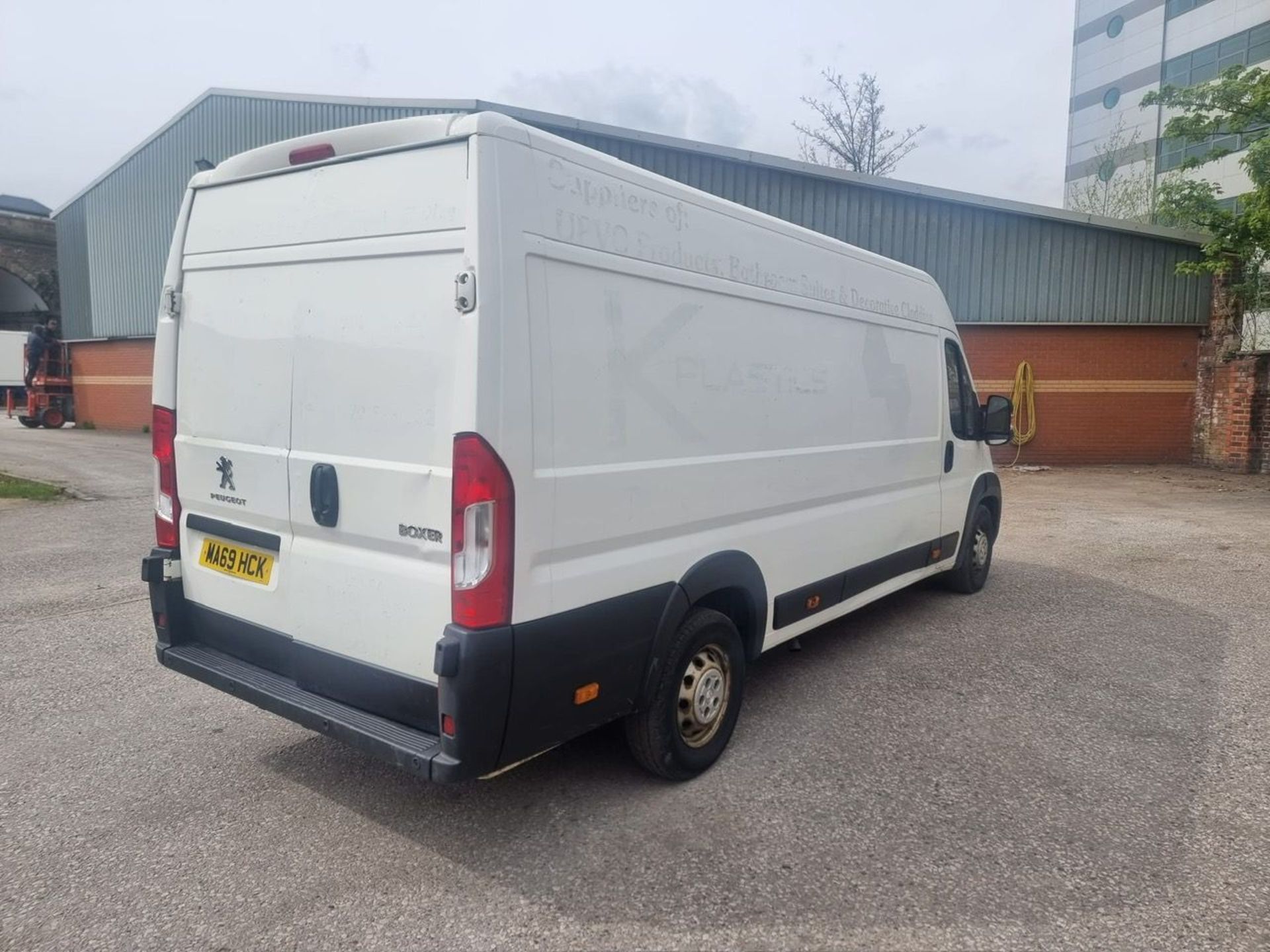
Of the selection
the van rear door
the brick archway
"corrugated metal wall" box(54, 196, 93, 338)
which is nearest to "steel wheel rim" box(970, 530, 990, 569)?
the van rear door

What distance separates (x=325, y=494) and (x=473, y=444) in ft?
2.42

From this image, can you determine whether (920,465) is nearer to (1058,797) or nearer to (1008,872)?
(1058,797)

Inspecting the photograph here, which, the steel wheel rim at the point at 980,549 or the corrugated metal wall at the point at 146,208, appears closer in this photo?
the steel wheel rim at the point at 980,549

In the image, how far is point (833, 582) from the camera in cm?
475

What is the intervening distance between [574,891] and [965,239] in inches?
604

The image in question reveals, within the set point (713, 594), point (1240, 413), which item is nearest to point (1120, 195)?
point (1240, 413)

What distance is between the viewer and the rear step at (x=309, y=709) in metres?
2.82

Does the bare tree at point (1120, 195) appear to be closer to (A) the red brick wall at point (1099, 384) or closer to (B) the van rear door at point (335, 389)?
(A) the red brick wall at point (1099, 384)

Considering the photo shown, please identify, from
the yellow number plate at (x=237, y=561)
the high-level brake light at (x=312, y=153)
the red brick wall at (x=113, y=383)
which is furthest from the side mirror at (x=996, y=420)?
the red brick wall at (x=113, y=383)

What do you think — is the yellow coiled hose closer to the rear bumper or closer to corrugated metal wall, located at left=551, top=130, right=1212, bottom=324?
corrugated metal wall, located at left=551, top=130, right=1212, bottom=324

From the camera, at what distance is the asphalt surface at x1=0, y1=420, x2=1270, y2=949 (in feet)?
8.82

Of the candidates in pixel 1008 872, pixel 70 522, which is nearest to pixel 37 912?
pixel 1008 872

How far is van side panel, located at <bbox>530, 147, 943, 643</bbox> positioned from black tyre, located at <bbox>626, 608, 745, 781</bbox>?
12.9 inches

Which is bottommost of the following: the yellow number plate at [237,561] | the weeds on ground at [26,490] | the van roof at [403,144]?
the weeds on ground at [26,490]
